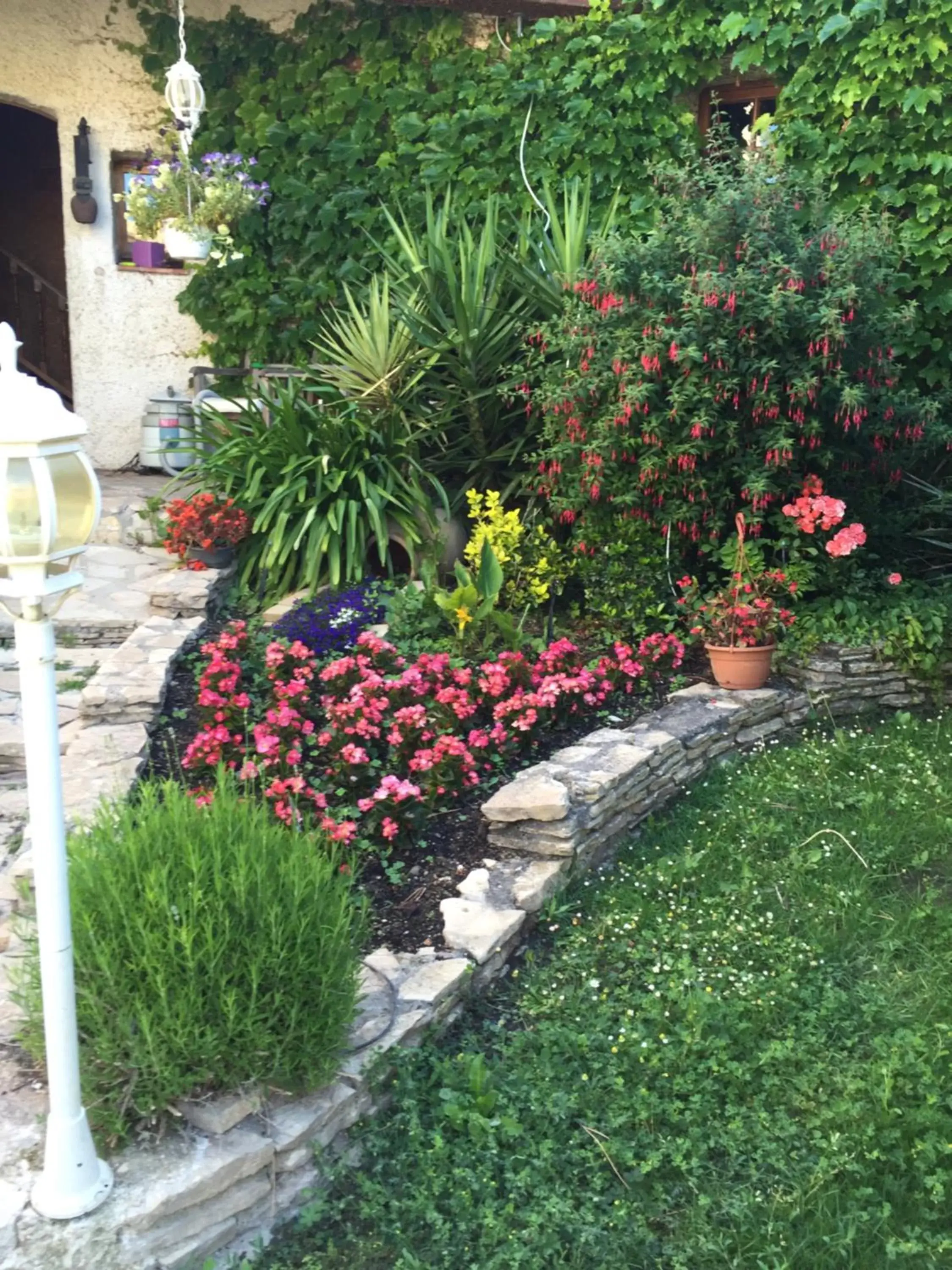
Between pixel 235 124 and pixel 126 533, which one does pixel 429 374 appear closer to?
pixel 126 533

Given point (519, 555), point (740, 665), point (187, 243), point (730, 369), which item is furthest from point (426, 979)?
point (187, 243)

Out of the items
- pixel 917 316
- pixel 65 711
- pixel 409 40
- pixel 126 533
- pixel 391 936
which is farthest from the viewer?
→ pixel 409 40

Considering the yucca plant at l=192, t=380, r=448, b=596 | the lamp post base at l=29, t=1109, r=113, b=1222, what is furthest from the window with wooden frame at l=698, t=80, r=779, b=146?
the lamp post base at l=29, t=1109, r=113, b=1222

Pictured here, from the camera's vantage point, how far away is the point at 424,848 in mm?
3160

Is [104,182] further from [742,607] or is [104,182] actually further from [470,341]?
[742,607]

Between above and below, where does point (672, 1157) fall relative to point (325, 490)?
below

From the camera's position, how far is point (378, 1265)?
198cm

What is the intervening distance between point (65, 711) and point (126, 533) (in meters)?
2.00

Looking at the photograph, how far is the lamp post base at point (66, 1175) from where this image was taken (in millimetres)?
1828

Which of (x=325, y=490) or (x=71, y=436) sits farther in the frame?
(x=325, y=490)

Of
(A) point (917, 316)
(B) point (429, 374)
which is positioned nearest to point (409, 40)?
(B) point (429, 374)

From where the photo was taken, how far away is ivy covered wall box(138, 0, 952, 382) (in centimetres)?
514

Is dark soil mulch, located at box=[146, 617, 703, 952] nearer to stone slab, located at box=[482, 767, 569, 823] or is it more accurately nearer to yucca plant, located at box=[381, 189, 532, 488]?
stone slab, located at box=[482, 767, 569, 823]

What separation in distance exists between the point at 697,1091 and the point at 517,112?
18.3 ft
